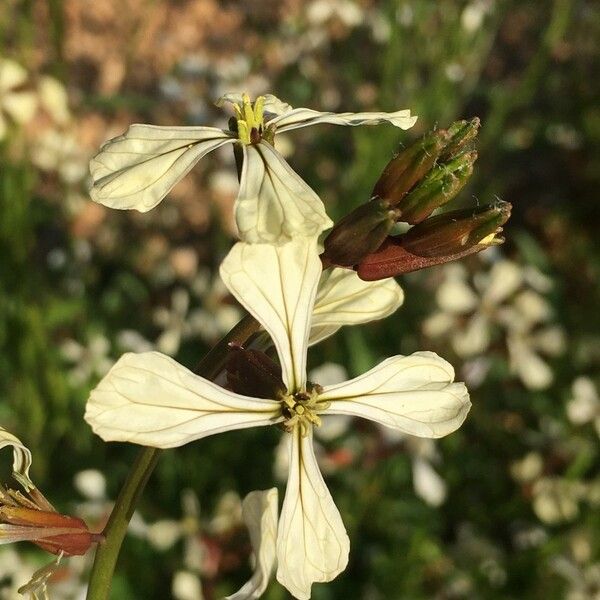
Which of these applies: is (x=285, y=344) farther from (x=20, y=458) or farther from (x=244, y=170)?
(x=20, y=458)

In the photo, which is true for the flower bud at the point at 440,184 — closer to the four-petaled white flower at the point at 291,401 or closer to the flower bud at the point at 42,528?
the four-petaled white flower at the point at 291,401

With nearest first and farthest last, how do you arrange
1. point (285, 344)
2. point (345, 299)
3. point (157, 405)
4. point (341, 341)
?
1. point (157, 405)
2. point (285, 344)
3. point (345, 299)
4. point (341, 341)

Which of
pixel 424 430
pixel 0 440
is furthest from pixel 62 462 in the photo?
pixel 424 430

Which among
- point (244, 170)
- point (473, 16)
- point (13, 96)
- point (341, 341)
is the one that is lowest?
point (244, 170)

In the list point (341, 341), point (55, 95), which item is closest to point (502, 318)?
point (341, 341)

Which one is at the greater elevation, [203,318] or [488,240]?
[203,318]

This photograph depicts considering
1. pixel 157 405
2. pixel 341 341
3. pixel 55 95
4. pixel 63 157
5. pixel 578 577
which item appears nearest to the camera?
pixel 157 405

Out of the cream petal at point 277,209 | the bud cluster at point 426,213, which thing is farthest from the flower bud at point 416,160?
the cream petal at point 277,209
